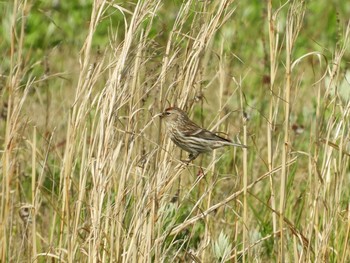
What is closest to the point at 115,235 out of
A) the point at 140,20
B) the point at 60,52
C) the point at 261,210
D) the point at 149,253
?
the point at 149,253

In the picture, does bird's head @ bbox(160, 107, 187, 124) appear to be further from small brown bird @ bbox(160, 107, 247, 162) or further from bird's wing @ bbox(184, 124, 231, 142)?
bird's wing @ bbox(184, 124, 231, 142)

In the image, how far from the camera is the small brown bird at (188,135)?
4250 mm

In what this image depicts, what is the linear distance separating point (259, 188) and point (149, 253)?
2004 millimetres

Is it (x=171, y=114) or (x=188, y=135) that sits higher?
(x=171, y=114)

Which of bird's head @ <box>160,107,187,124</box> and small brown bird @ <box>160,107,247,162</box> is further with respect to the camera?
small brown bird @ <box>160,107,247,162</box>

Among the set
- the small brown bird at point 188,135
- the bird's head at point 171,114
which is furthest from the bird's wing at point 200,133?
the bird's head at point 171,114

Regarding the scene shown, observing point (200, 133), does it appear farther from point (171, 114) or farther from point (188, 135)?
point (171, 114)

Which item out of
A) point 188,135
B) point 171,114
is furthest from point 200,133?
point 171,114

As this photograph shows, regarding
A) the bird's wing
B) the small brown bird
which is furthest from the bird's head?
the bird's wing

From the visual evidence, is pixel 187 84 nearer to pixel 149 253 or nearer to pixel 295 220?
pixel 149 253

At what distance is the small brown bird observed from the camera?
4250mm

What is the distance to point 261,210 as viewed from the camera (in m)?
5.39

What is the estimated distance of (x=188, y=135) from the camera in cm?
475

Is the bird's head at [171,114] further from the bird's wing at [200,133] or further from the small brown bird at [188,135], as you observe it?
the bird's wing at [200,133]
